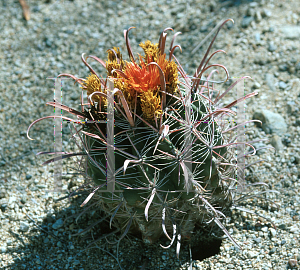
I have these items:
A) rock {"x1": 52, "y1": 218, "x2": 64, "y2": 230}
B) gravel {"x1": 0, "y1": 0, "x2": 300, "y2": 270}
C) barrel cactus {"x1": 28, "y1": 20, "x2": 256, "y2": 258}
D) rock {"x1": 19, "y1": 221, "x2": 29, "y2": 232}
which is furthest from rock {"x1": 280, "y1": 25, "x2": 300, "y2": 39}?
rock {"x1": 19, "y1": 221, "x2": 29, "y2": 232}

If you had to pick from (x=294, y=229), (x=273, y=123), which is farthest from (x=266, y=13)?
(x=294, y=229)

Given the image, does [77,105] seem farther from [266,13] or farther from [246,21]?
[266,13]

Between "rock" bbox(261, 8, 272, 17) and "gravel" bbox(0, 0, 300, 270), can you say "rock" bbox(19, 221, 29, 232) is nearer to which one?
"gravel" bbox(0, 0, 300, 270)

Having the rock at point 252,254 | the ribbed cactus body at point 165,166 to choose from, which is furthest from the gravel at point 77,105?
the ribbed cactus body at point 165,166

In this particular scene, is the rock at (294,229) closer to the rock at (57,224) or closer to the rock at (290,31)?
the rock at (57,224)

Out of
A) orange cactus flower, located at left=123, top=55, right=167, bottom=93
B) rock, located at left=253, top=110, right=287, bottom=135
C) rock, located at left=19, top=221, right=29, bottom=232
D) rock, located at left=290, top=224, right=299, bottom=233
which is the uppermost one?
orange cactus flower, located at left=123, top=55, right=167, bottom=93

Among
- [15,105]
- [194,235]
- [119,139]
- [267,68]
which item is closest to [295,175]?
[194,235]
